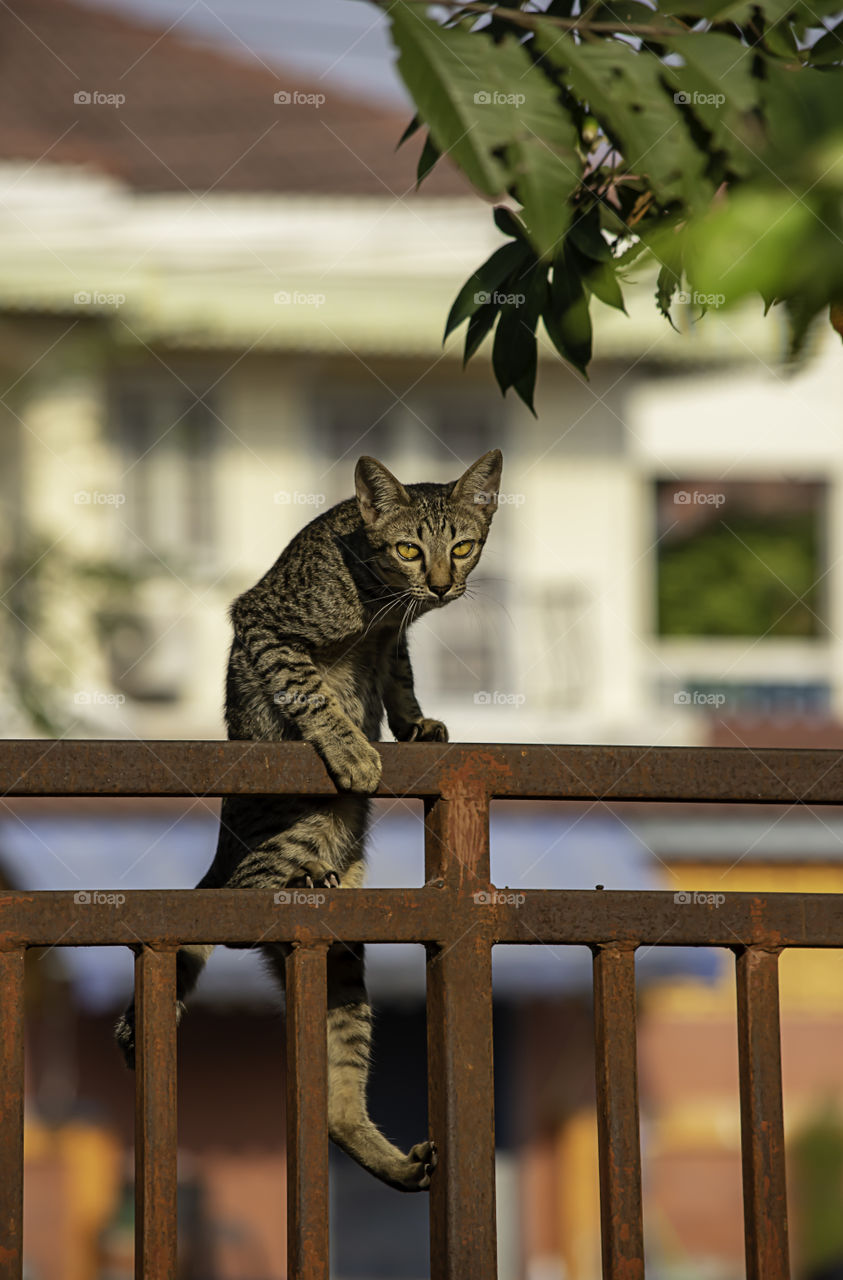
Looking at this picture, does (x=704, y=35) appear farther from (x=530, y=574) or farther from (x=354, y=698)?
(x=530, y=574)

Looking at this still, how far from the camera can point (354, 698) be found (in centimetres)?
348

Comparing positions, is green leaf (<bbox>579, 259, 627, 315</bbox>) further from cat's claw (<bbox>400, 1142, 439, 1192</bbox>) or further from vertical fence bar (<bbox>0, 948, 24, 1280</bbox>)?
cat's claw (<bbox>400, 1142, 439, 1192</bbox>)

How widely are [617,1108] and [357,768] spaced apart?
0.53 metres

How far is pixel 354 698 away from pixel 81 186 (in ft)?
28.1

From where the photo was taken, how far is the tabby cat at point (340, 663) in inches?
117

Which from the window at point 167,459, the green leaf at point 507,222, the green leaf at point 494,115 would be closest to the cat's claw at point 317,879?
the green leaf at point 507,222

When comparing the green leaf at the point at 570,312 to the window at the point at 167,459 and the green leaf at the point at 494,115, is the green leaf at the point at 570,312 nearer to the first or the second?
the green leaf at the point at 494,115

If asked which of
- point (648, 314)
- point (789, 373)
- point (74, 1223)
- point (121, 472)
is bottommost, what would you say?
point (74, 1223)

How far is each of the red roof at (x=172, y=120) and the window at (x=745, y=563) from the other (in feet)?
11.7

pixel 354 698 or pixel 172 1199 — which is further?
pixel 354 698

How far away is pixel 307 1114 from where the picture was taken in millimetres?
1736

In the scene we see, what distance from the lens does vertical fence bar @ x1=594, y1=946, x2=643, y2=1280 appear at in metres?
1.79

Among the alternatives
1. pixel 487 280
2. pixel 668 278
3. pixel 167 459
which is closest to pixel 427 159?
pixel 487 280

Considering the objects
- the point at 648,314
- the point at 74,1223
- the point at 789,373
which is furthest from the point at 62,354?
the point at 789,373
